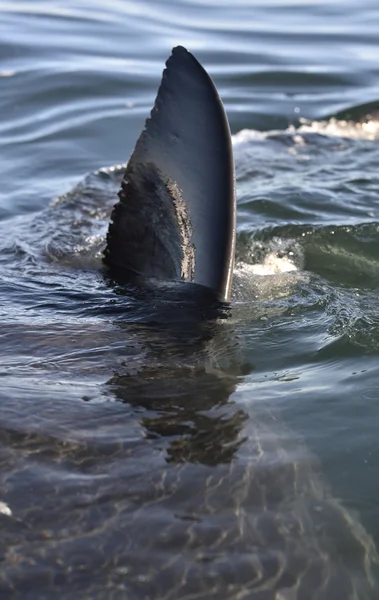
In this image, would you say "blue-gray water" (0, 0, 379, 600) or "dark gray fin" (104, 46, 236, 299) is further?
"dark gray fin" (104, 46, 236, 299)

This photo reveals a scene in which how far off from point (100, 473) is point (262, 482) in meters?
0.50

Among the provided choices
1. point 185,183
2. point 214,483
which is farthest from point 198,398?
point 185,183

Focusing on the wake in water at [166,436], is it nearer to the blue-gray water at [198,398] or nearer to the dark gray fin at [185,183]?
the blue-gray water at [198,398]

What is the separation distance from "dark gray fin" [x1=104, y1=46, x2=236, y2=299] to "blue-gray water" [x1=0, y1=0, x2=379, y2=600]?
7.6 inches

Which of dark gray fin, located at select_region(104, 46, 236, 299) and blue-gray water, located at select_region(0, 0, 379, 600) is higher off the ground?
dark gray fin, located at select_region(104, 46, 236, 299)

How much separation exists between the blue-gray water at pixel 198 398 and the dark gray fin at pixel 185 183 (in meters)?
0.19

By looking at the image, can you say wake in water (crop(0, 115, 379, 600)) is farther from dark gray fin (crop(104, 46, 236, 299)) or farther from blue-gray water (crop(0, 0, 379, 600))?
dark gray fin (crop(104, 46, 236, 299))

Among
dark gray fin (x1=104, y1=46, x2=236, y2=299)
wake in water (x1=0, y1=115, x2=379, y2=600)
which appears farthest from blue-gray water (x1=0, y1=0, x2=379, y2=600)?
dark gray fin (x1=104, y1=46, x2=236, y2=299)

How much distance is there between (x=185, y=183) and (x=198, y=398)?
1.07 meters

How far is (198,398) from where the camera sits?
3309 millimetres

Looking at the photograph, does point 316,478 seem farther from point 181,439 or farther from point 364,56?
point 364,56

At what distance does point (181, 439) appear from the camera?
3.03m

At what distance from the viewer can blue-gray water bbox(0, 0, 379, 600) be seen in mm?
2520

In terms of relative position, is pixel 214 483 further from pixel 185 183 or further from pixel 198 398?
pixel 185 183
